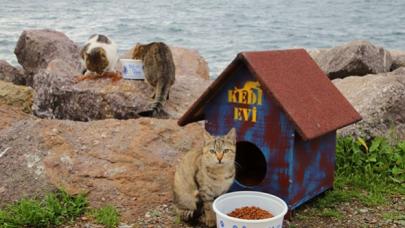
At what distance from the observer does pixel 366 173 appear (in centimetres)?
538

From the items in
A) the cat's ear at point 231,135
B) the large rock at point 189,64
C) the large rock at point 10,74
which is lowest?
the large rock at point 10,74

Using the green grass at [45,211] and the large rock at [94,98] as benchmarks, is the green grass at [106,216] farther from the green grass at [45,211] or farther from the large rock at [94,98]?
the large rock at [94,98]

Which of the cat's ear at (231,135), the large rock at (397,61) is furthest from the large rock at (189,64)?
the cat's ear at (231,135)

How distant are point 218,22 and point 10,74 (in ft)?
34.6

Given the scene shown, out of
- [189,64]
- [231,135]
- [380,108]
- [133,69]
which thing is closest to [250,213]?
[231,135]

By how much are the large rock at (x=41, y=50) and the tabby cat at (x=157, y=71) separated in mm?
3251

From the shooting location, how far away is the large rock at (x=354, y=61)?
26.6 ft

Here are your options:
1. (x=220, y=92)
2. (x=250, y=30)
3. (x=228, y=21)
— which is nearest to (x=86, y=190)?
(x=220, y=92)

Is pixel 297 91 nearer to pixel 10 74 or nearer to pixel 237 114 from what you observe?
pixel 237 114

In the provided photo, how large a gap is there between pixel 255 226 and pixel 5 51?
12889 mm

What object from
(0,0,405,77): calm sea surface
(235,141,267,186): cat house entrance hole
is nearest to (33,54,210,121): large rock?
(235,141,267,186): cat house entrance hole

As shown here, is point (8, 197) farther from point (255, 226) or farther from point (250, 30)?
point (250, 30)

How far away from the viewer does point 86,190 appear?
476 centimetres

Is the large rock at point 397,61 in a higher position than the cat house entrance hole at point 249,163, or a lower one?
lower
